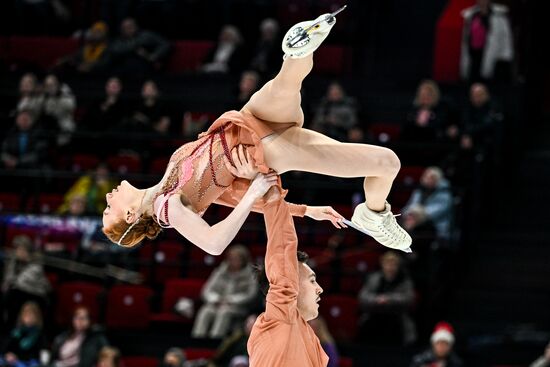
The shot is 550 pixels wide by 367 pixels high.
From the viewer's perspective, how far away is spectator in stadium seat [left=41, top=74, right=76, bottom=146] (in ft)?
38.7

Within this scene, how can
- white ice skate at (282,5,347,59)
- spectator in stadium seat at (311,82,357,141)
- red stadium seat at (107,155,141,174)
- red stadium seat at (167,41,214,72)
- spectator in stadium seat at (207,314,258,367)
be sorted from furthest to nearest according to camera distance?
Result: 1. red stadium seat at (167,41,214,72)
2. red stadium seat at (107,155,141,174)
3. spectator in stadium seat at (311,82,357,141)
4. spectator in stadium seat at (207,314,258,367)
5. white ice skate at (282,5,347,59)

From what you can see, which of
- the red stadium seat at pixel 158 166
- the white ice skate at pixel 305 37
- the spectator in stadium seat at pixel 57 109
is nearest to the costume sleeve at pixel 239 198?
the white ice skate at pixel 305 37

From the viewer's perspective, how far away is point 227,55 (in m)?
12.9

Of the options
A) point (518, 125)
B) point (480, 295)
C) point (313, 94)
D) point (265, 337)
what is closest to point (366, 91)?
point (313, 94)

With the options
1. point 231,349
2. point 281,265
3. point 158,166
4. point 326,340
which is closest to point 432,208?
point 326,340

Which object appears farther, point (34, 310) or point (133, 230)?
point (34, 310)

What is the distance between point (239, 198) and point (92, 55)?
27.0ft

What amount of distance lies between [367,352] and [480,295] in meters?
1.47

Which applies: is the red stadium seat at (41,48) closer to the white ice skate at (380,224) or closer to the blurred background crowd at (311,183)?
the blurred background crowd at (311,183)

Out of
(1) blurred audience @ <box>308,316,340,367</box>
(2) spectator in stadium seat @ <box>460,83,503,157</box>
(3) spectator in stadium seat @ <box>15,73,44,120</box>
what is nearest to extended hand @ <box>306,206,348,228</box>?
(1) blurred audience @ <box>308,316,340,367</box>

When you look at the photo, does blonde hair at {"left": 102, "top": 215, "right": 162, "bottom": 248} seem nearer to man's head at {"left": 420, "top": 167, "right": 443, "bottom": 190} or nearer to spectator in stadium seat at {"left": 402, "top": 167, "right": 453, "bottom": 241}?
spectator in stadium seat at {"left": 402, "top": 167, "right": 453, "bottom": 241}

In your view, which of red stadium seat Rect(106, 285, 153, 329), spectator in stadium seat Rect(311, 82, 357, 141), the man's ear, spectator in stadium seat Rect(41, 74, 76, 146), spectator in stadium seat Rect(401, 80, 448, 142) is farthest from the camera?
spectator in stadium seat Rect(41, 74, 76, 146)

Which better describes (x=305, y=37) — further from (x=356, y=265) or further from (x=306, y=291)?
(x=356, y=265)

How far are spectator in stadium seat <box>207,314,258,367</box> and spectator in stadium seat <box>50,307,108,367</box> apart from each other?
96 cm
